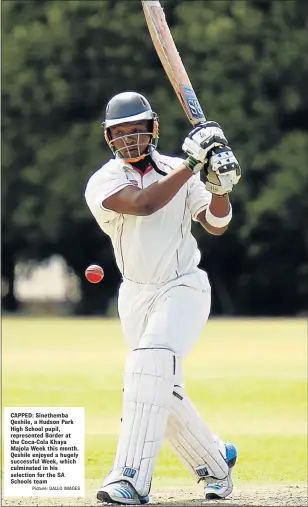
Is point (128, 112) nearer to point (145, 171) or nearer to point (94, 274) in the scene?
point (145, 171)

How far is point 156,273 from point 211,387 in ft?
20.6

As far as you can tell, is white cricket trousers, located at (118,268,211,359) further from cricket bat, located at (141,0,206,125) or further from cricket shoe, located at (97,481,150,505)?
cricket bat, located at (141,0,206,125)

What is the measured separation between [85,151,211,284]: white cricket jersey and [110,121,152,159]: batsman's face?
0.24ft

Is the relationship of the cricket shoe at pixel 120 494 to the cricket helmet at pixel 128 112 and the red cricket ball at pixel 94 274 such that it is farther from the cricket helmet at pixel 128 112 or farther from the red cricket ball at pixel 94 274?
the cricket helmet at pixel 128 112

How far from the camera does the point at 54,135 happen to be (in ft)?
97.6

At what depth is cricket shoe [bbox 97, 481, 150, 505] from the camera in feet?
16.9

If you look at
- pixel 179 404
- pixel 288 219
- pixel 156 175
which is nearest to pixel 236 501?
pixel 179 404

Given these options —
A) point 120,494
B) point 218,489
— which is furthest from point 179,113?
point 120,494

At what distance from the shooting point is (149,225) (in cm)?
544

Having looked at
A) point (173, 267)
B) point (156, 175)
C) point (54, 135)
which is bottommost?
point (173, 267)

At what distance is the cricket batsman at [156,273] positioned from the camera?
17.0 feet

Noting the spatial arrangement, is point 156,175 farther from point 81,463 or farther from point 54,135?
point 54,135

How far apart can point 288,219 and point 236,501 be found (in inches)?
885

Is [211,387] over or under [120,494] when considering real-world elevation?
under
